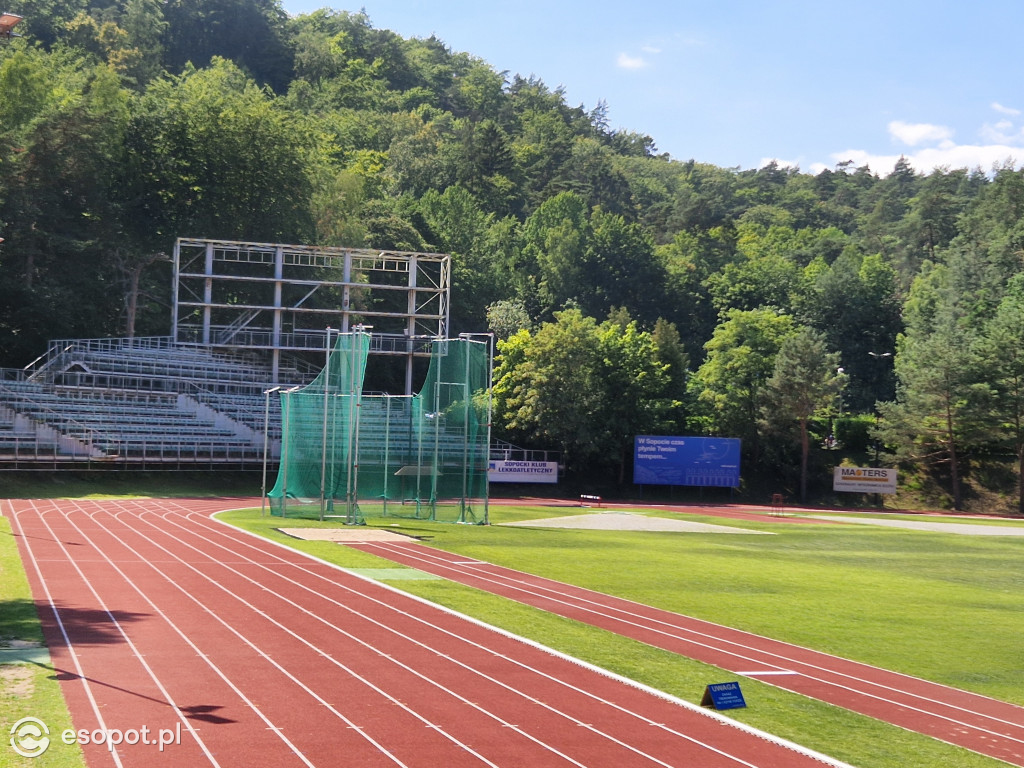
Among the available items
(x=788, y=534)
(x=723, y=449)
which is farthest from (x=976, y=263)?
(x=788, y=534)

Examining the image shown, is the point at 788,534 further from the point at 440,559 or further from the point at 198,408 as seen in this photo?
the point at 198,408

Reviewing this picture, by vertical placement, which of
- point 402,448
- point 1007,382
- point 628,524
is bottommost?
point 628,524

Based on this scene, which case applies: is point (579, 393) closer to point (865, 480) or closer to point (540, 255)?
point (865, 480)

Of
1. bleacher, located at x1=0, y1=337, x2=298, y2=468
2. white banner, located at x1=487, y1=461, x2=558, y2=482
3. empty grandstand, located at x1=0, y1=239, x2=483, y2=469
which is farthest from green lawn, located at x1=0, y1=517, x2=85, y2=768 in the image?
white banner, located at x1=487, y1=461, x2=558, y2=482

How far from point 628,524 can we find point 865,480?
2829 cm

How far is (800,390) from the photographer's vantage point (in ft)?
222

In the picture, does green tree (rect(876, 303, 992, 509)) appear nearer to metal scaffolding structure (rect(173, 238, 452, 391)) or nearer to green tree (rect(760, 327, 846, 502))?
green tree (rect(760, 327, 846, 502))

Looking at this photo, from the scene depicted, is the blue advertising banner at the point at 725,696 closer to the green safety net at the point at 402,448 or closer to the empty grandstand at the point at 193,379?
the green safety net at the point at 402,448

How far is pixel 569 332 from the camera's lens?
6544cm

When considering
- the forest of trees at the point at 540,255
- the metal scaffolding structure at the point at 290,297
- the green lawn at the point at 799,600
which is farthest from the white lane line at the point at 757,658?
the forest of trees at the point at 540,255

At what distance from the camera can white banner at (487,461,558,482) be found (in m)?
59.9

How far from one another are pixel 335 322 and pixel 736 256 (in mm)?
58991

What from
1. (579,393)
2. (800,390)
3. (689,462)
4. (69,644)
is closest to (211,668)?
(69,644)

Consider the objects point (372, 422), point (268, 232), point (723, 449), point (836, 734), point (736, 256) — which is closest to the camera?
point (836, 734)
